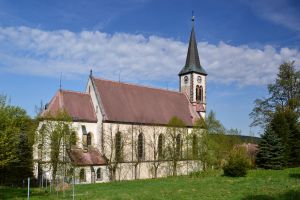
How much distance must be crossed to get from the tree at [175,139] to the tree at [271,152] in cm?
1076

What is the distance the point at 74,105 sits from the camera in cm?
4134

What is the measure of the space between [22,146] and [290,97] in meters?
33.6

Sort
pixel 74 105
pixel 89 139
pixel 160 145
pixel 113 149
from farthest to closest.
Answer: pixel 160 145 → pixel 113 149 → pixel 89 139 → pixel 74 105

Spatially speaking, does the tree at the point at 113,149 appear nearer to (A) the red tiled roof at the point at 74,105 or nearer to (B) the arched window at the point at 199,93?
(A) the red tiled roof at the point at 74,105

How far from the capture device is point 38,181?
132 ft

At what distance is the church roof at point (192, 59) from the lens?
5770 cm

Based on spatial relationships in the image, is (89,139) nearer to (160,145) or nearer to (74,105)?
(74,105)

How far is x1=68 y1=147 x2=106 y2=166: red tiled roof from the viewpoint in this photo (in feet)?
126

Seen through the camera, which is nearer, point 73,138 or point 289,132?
point 73,138

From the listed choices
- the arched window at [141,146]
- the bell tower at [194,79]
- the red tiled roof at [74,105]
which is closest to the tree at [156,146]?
the arched window at [141,146]

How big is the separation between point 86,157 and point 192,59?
26.0 meters

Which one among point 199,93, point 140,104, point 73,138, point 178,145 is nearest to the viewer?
point 73,138

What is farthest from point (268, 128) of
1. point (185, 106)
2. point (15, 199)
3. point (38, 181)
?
point (15, 199)

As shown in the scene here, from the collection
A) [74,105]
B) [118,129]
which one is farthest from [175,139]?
[74,105]
